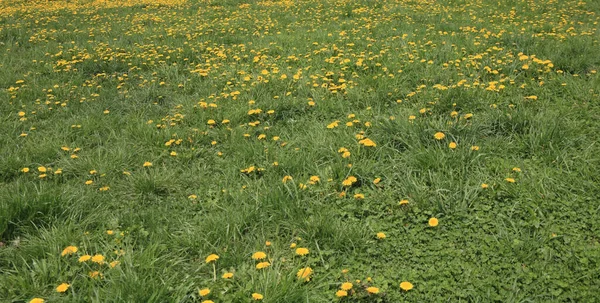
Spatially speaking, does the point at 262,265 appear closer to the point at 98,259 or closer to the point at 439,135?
the point at 98,259

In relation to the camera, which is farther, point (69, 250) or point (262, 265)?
point (69, 250)

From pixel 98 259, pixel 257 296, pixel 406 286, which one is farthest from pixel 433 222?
pixel 98 259

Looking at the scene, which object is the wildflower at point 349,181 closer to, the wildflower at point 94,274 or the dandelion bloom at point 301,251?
the dandelion bloom at point 301,251

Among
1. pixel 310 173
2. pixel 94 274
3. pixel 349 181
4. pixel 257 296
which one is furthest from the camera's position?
pixel 310 173

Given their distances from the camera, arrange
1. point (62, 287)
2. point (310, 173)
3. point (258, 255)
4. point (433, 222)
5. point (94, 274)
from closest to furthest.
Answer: point (62, 287), point (94, 274), point (258, 255), point (433, 222), point (310, 173)

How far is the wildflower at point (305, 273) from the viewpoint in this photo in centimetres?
250

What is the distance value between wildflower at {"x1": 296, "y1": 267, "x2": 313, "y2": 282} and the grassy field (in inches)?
0.5

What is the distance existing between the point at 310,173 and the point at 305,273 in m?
1.31

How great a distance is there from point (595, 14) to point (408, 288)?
9543mm

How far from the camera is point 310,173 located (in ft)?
12.2

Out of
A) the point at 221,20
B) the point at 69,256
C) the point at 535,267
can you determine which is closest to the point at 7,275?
the point at 69,256

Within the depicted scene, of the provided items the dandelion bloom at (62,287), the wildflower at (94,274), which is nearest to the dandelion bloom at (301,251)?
the wildflower at (94,274)

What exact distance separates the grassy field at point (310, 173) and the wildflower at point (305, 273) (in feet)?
0.04

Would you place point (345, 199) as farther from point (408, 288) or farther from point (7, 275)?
point (7, 275)
